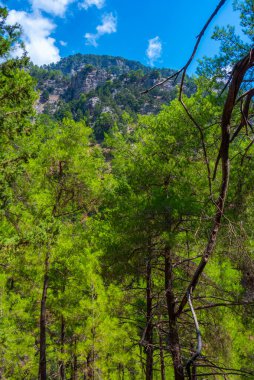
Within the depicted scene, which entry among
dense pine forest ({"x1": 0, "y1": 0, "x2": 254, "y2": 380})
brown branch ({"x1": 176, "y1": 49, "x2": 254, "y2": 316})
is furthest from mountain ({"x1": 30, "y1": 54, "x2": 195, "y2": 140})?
brown branch ({"x1": 176, "y1": 49, "x2": 254, "y2": 316})

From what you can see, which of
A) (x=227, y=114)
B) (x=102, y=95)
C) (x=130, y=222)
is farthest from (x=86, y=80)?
(x=227, y=114)

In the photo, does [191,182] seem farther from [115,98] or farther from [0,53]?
[115,98]

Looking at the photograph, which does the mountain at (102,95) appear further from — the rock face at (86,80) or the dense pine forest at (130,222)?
the dense pine forest at (130,222)

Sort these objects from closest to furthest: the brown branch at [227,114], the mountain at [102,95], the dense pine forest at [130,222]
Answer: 1. the brown branch at [227,114]
2. the dense pine forest at [130,222]
3. the mountain at [102,95]

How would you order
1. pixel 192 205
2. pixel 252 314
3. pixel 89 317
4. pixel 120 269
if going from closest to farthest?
pixel 252 314, pixel 192 205, pixel 120 269, pixel 89 317

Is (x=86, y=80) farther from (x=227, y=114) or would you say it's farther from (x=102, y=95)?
(x=227, y=114)

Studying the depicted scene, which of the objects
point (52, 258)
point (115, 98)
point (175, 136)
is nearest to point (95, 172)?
point (52, 258)

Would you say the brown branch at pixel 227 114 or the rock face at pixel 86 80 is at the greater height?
the rock face at pixel 86 80

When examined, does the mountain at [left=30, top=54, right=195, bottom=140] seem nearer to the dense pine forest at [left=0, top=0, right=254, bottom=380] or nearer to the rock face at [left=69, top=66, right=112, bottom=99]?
the rock face at [left=69, top=66, right=112, bottom=99]

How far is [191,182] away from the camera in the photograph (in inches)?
320

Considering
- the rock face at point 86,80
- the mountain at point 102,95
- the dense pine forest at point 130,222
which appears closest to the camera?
the dense pine forest at point 130,222

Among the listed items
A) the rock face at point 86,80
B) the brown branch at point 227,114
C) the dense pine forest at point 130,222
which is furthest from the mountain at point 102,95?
the brown branch at point 227,114

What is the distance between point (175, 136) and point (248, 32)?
10.4ft

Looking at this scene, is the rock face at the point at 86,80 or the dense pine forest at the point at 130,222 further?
the rock face at the point at 86,80
